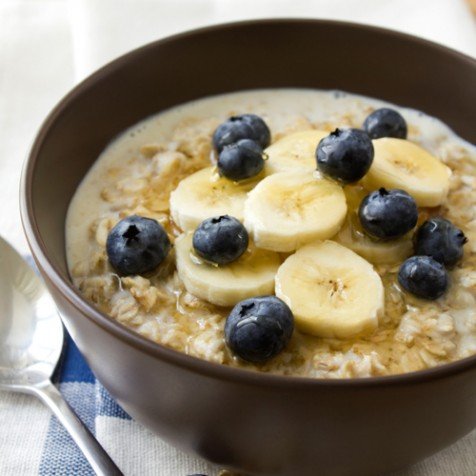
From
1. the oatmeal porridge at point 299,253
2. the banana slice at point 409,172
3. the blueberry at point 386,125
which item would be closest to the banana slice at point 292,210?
the oatmeal porridge at point 299,253

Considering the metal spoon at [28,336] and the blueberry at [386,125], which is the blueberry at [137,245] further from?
the blueberry at [386,125]

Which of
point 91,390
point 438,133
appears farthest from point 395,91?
point 91,390

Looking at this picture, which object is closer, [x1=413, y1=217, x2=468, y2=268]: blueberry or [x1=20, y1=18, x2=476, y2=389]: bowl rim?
[x1=20, y1=18, x2=476, y2=389]: bowl rim

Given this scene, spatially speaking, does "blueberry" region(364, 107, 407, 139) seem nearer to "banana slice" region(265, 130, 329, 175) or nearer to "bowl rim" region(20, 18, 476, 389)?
"banana slice" region(265, 130, 329, 175)

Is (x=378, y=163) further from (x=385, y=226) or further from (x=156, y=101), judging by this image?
(x=156, y=101)

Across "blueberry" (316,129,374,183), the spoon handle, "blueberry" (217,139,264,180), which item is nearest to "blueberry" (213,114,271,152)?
"blueberry" (217,139,264,180)

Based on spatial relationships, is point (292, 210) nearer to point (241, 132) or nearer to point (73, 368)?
point (241, 132)

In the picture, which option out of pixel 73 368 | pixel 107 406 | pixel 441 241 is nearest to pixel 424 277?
pixel 441 241
